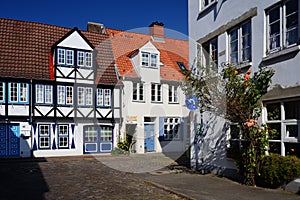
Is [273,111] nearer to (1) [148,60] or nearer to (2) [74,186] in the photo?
(2) [74,186]

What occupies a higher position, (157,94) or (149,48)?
(149,48)

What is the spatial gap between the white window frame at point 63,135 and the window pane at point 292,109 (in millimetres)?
16236

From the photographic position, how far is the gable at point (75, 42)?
22.5 metres

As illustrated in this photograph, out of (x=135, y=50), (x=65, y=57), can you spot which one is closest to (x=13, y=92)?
(x=65, y=57)

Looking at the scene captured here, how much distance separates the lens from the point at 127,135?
24234 millimetres

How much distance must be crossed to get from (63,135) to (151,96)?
6602 millimetres

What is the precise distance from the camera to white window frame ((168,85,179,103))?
24.2 meters

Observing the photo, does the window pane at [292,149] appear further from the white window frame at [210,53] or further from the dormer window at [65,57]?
the dormer window at [65,57]

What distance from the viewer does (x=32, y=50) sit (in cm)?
2248

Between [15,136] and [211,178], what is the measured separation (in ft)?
46.1

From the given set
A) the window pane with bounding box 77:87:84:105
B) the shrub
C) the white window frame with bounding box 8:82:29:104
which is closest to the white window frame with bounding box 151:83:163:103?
the window pane with bounding box 77:87:84:105

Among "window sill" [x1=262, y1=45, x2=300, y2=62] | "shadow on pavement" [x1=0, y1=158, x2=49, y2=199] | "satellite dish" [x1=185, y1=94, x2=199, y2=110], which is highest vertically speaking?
"window sill" [x1=262, y1=45, x2=300, y2=62]

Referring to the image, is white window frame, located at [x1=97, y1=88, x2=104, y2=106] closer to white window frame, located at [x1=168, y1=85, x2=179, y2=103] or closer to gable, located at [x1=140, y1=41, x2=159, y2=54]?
gable, located at [x1=140, y1=41, x2=159, y2=54]

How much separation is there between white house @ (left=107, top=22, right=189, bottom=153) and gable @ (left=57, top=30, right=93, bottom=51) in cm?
284
